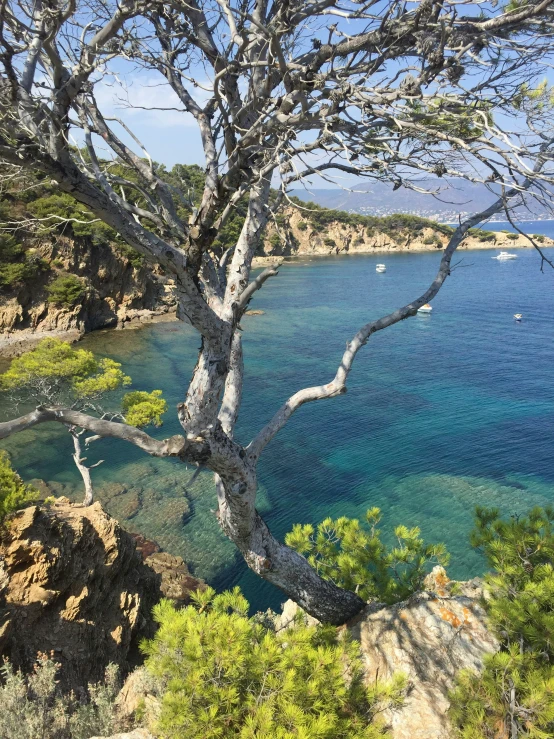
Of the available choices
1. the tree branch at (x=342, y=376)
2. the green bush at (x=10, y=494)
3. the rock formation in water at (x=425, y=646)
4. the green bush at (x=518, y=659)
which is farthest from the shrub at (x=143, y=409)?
the green bush at (x=518, y=659)

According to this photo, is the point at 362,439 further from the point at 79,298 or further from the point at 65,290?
the point at 79,298

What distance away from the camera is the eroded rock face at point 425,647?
14.0ft

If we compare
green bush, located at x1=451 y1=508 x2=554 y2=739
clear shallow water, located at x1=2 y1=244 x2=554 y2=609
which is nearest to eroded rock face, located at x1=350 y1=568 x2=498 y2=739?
green bush, located at x1=451 y1=508 x2=554 y2=739

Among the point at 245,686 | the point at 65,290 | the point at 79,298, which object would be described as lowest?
the point at 245,686

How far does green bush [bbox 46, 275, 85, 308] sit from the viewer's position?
28.6m

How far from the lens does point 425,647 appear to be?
16.2 ft

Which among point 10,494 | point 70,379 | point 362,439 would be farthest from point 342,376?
point 362,439

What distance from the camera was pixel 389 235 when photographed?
282ft

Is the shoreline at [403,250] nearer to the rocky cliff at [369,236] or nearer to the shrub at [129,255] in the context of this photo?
the rocky cliff at [369,236]

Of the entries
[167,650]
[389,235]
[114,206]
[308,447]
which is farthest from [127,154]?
[389,235]

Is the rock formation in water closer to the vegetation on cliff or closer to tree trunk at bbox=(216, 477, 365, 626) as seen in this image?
tree trunk at bbox=(216, 477, 365, 626)

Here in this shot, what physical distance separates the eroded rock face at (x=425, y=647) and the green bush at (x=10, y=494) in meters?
5.09

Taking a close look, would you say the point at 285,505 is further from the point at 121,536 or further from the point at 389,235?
the point at 389,235

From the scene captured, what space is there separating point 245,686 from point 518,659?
6.83 feet
